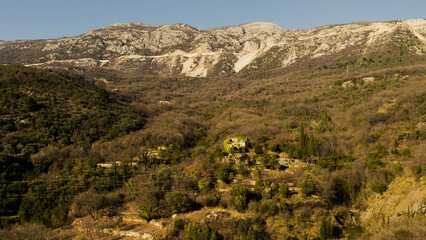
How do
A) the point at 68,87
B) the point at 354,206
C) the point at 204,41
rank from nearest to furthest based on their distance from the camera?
1. the point at 354,206
2. the point at 68,87
3. the point at 204,41

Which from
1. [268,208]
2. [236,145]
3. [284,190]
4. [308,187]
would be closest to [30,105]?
[236,145]

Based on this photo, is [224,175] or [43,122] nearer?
[224,175]

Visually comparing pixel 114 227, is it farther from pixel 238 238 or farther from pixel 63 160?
pixel 63 160

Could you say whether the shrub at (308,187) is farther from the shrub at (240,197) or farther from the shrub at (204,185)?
the shrub at (204,185)

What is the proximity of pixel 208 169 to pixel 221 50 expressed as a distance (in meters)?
160

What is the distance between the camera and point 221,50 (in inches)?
7052

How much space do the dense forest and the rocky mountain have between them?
62.7 metres

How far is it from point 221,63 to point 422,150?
132 meters

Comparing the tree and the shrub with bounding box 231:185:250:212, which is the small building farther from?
the tree

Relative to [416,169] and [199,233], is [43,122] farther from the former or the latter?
[416,169]

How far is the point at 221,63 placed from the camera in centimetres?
15075

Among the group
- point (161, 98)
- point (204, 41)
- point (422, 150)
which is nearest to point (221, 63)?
point (204, 41)

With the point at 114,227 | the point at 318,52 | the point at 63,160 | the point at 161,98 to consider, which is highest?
the point at 318,52

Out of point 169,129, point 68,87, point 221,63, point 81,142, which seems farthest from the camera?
point 221,63
